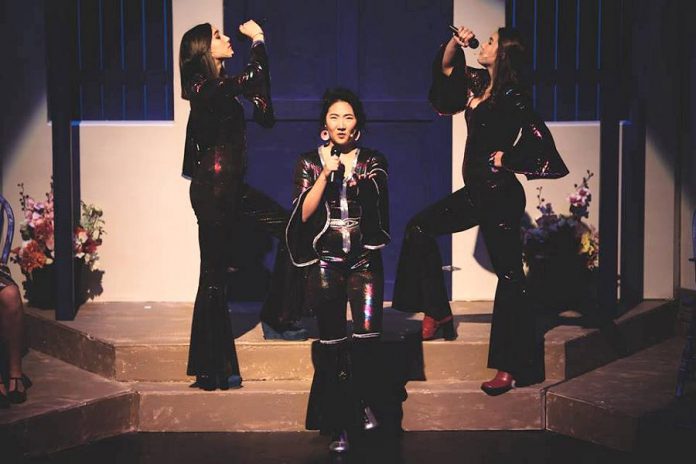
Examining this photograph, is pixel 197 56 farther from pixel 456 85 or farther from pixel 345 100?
pixel 456 85


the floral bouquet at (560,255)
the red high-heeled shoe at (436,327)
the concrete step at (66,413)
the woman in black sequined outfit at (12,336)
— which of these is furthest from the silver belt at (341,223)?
the floral bouquet at (560,255)

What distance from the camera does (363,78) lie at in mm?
7512

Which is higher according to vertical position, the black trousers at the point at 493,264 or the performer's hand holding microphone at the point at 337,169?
the performer's hand holding microphone at the point at 337,169

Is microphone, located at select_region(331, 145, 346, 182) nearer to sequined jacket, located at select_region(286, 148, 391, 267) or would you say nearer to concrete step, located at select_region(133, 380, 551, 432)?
sequined jacket, located at select_region(286, 148, 391, 267)

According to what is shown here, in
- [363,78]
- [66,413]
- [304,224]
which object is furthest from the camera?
[363,78]

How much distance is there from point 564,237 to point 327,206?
2443 millimetres

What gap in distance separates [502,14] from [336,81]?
123 cm

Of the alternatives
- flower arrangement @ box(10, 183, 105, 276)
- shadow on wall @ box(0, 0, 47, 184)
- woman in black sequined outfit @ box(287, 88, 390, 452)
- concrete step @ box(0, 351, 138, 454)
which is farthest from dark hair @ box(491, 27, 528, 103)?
shadow on wall @ box(0, 0, 47, 184)

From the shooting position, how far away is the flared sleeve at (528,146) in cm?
571

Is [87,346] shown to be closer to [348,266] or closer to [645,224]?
[348,266]

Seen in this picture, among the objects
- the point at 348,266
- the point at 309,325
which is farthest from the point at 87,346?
the point at 348,266

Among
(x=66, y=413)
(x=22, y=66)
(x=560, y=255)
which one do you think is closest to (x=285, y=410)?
(x=66, y=413)

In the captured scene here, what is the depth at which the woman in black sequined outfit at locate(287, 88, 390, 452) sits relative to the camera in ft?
17.0

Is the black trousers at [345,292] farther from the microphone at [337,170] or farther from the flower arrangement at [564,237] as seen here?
the flower arrangement at [564,237]
